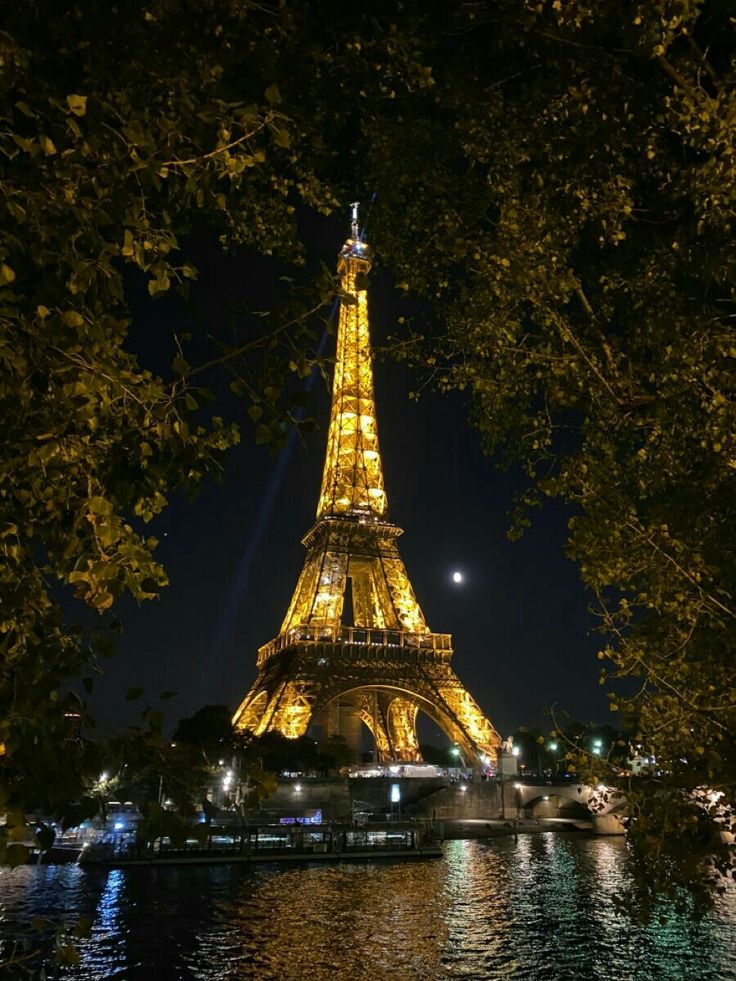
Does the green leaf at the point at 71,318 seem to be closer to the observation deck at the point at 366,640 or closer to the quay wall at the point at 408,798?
the observation deck at the point at 366,640

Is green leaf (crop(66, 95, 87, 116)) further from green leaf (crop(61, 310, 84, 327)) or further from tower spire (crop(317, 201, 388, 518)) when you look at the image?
tower spire (crop(317, 201, 388, 518))

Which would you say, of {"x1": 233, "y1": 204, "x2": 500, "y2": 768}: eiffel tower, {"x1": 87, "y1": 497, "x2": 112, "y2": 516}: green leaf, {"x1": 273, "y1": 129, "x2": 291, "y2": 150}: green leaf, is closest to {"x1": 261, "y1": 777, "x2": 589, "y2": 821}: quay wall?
{"x1": 233, "y1": 204, "x2": 500, "y2": 768}: eiffel tower

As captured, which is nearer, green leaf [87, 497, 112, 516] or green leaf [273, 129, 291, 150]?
green leaf [87, 497, 112, 516]

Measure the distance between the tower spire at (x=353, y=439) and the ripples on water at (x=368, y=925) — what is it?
3139cm

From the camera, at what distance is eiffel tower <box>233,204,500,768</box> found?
182 feet

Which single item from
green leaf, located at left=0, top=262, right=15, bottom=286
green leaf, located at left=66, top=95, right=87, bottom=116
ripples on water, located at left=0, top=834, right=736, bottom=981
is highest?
green leaf, located at left=66, top=95, right=87, bottom=116

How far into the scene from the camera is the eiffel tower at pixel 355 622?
182 feet

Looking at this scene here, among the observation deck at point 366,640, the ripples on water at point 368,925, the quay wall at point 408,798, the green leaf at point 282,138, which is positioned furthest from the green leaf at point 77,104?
the quay wall at point 408,798

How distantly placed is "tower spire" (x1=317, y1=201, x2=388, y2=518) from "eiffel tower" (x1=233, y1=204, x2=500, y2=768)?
83 millimetres

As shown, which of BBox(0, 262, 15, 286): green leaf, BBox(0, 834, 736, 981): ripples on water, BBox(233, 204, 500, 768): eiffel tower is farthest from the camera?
BBox(233, 204, 500, 768): eiffel tower

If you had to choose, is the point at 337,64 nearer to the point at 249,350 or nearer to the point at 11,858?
the point at 249,350

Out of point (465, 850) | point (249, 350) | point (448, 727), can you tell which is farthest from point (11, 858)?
point (448, 727)

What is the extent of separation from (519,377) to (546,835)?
5653 centimetres

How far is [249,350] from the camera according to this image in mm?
4250
